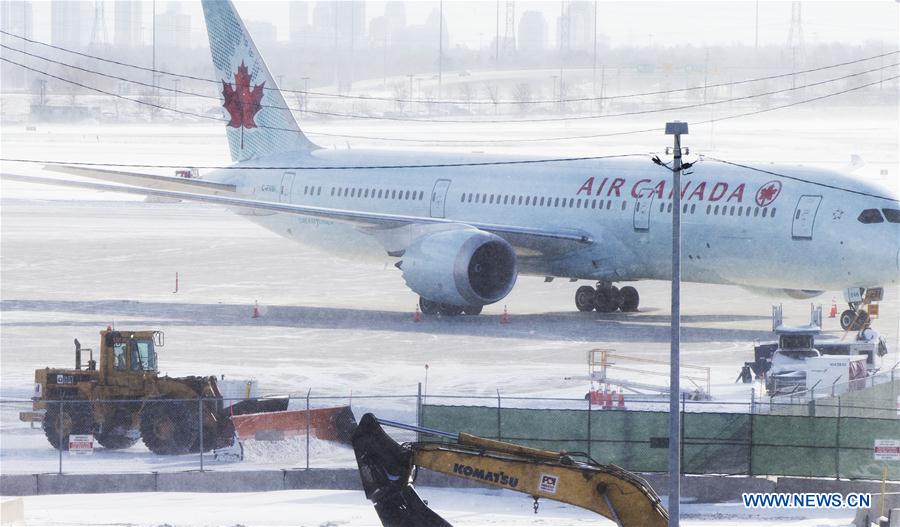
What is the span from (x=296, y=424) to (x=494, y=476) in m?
7.99

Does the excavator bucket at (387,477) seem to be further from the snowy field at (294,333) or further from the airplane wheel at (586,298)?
the airplane wheel at (586,298)

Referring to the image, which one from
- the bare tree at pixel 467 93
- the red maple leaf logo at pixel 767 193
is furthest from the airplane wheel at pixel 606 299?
the bare tree at pixel 467 93

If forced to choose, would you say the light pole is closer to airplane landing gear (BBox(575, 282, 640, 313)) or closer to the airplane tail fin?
the airplane tail fin

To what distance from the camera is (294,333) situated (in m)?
36.6

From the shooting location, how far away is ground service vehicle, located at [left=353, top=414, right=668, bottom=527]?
1833cm

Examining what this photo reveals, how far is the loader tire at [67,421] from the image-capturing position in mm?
25672

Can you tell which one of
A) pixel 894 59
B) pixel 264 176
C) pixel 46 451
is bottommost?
pixel 46 451

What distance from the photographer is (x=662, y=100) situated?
14775 centimetres

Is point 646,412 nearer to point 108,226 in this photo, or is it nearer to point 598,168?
point 598,168

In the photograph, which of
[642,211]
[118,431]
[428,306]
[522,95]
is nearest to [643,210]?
[642,211]

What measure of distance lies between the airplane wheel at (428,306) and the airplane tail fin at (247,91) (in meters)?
9.60

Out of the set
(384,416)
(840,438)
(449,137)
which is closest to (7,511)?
(384,416)

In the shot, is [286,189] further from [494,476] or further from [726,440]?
[494,476]

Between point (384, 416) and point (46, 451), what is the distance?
5727 millimetres
